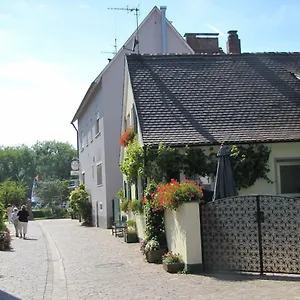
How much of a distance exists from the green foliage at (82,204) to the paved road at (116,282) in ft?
64.1

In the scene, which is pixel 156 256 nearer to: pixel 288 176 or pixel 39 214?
pixel 288 176

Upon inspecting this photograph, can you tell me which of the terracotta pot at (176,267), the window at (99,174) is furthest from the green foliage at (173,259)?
the window at (99,174)

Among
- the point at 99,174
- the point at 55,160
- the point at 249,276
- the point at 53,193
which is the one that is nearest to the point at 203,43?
the point at 99,174

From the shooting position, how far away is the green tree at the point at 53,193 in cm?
6862

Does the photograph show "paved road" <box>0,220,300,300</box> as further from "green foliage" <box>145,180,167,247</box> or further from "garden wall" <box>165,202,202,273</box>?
"green foliage" <box>145,180,167,247</box>

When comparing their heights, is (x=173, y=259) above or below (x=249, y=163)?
below

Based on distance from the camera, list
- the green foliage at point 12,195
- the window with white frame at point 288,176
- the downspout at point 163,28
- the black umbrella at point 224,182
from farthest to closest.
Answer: the green foliage at point 12,195, the downspout at point 163,28, the window with white frame at point 288,176, the black umbrella at point 224,182

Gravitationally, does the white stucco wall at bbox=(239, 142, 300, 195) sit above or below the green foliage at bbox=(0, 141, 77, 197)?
below

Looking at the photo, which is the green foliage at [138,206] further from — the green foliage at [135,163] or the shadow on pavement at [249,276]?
the shadow on pavement at [249,276]

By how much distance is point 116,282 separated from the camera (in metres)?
11.0

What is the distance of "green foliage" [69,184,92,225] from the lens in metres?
35.8

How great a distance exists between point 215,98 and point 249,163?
10.8 feet

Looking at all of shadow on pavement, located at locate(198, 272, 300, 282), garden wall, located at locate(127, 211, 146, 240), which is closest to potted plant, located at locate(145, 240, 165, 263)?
shadow on pavement, located at locate(198, 272, 300, 282)

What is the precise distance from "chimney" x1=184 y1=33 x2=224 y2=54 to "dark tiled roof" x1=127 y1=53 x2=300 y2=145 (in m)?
10.5
